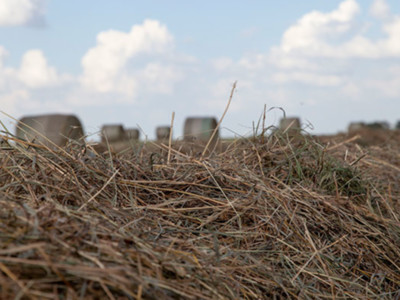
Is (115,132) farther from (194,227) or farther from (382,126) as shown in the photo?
(194,227)

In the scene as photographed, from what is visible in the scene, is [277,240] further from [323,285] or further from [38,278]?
[38,278]

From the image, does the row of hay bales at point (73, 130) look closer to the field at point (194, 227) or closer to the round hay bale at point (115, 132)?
the round hay bale at point (115, 132)

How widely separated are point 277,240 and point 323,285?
0.22 metres

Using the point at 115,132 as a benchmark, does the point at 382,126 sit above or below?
above

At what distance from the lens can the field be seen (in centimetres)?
110

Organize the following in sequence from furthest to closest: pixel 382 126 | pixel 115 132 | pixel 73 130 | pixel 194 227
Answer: pixel 115 132 < pixel 382 126 < pixel 73 130 < pixel 194 227

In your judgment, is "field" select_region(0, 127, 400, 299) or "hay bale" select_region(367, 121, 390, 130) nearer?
"field" select_region(0, 127, 400, 299)

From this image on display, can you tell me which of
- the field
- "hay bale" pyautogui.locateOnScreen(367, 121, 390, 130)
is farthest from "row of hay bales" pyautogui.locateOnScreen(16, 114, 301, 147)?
"hay bale" pyautogui.locateOnScreen(367, 121, 390, 130)

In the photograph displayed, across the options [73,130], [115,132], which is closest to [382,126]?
[73,130]

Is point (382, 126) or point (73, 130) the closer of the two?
→ point (73, 130)

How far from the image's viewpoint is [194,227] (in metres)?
1.73

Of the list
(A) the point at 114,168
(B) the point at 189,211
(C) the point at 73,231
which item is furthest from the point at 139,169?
(C) the point at 73,231

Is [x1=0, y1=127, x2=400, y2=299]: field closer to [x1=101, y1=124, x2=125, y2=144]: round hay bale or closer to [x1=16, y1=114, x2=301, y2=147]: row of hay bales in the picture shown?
[x1=16, y1=114, x2=301, y2=147]: row of hay bales

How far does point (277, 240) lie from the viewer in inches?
68.9
